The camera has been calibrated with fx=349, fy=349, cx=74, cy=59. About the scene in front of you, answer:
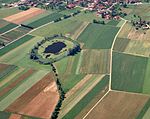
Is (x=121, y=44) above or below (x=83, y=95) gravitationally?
below

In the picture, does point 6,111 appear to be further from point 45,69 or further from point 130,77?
point 130,77

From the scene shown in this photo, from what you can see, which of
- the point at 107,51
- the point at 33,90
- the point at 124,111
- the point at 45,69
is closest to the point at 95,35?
the point at 107,51

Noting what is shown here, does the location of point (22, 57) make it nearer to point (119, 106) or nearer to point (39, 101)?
point (39, 101)

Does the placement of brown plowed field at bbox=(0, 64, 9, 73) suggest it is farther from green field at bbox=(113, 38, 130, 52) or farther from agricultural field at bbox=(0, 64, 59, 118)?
green field at bbox=(113, 38, 130, 52)

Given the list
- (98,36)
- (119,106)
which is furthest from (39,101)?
(98,36)

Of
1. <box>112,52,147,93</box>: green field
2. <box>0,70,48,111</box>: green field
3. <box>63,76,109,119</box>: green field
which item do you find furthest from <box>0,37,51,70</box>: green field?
<box>112,52,147,93</box>: green field

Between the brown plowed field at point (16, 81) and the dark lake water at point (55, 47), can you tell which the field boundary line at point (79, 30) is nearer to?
the dark lake water at point (55, 47)
